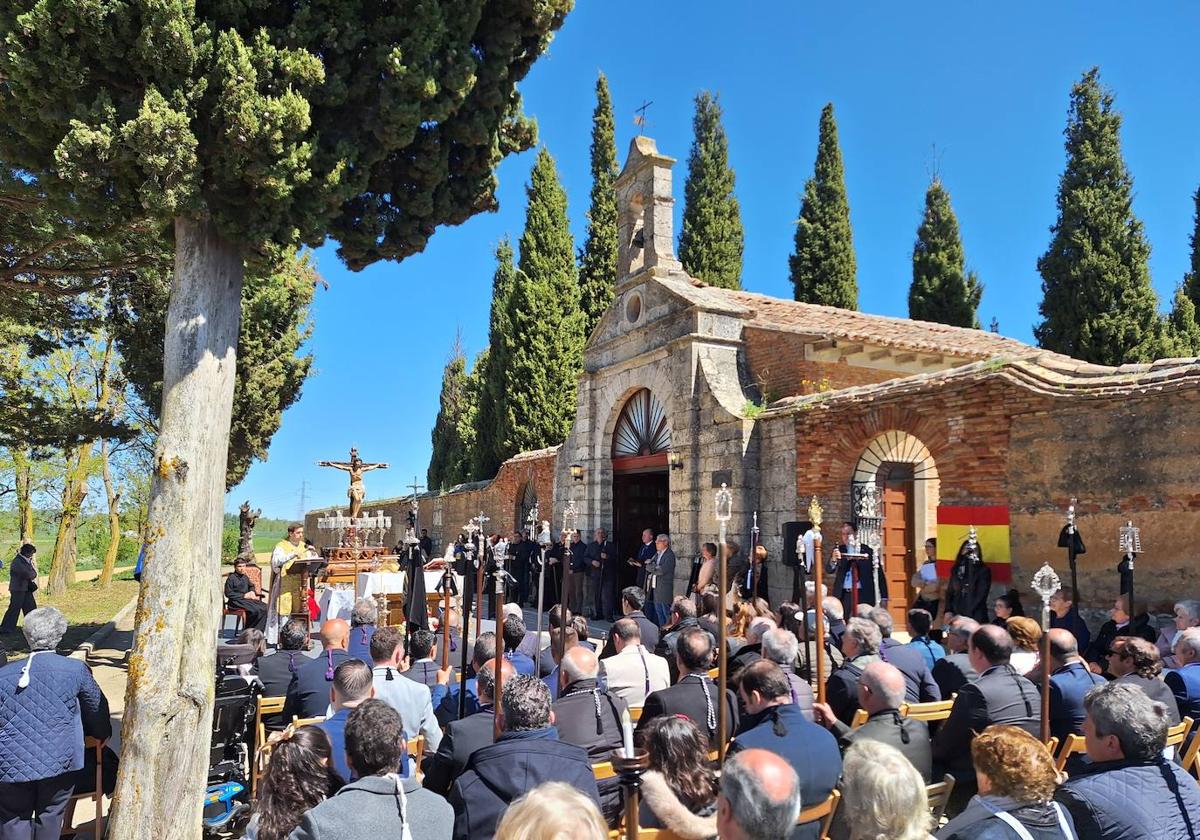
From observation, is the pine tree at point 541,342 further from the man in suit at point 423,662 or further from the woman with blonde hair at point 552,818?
the woman with blonde hair at point 552,818

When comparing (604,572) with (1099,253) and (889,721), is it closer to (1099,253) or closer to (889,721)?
(889,721)

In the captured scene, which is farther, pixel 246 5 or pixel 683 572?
pixel 683 572

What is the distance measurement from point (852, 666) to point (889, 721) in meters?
1.01

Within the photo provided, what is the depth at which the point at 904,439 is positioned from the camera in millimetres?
10859

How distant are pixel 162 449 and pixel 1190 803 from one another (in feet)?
17.2

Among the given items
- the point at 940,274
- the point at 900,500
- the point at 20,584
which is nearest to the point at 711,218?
the point at 940,274

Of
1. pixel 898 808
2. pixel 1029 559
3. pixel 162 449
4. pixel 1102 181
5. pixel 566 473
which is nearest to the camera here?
pixel 898 808

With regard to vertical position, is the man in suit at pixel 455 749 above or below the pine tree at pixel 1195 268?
below

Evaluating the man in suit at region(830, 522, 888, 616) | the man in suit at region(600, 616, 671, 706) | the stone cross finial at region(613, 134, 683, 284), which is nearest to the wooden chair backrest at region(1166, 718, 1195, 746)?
the man in suit at region(600, 616, 671, 706)

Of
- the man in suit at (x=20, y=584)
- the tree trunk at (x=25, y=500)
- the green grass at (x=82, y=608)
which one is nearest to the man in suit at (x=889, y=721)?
the green grass at (x=82, y=608)

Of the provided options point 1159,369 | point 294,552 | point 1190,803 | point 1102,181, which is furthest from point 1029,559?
point 1102,181

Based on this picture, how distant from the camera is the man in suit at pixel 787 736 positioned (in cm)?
336

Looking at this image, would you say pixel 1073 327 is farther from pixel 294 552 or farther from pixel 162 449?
pixel 162 449

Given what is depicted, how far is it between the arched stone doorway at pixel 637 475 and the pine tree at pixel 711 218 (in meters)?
12.2
